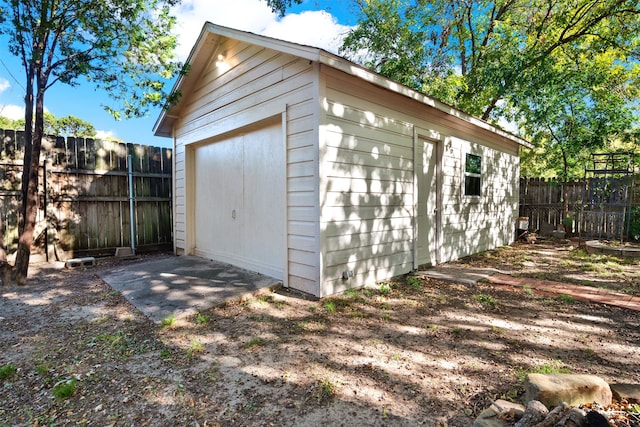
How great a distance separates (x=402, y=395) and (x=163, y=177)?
282 inches

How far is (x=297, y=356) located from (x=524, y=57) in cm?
958

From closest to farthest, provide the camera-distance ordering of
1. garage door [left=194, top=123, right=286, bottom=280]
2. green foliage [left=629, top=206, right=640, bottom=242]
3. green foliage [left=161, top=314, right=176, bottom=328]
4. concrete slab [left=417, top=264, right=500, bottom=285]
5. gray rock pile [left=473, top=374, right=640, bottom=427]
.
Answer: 1. gray rock pile [left=473, top=374, right=640, bottom=427]
2. green foliage [left=161, top=314, right=176, bottom=328]
3. garage door [left=194, top=123, right=286, bottom=280]
4. concrete slab [left=417, top=264, right=500, bottom=285]
5. green foliage [left=629, top=206, right=640, bottom=242]

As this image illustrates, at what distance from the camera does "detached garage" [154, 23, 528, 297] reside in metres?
3.98

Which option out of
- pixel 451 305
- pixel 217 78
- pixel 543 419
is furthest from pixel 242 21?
pixel 543 419

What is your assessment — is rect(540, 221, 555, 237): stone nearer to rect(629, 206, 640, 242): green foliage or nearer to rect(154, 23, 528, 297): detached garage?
rect(629, 206, 640, 242): green foliage

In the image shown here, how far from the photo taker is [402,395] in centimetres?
209

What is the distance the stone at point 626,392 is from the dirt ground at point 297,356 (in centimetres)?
38

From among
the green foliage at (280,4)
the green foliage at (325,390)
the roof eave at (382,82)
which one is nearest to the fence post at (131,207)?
the green foliage at (280,4)

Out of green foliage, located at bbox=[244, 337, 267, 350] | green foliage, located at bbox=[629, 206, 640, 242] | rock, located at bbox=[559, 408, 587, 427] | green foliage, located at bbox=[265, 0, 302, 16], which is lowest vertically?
green foliage, located at bbox=[244, 337, 267, 350]

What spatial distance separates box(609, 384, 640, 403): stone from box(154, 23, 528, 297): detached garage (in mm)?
2643

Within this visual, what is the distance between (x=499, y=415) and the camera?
1.73 meters

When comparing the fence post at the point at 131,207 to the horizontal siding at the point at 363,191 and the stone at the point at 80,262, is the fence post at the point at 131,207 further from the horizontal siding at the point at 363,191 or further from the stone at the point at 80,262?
the horizontal siding at the point at 363,191

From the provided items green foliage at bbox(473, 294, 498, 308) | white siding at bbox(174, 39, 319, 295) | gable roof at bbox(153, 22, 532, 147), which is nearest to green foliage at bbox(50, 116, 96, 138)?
gable roof at bbox(153, 22, 532, 147)

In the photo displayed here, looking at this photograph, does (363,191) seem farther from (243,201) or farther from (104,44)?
(104,44)
